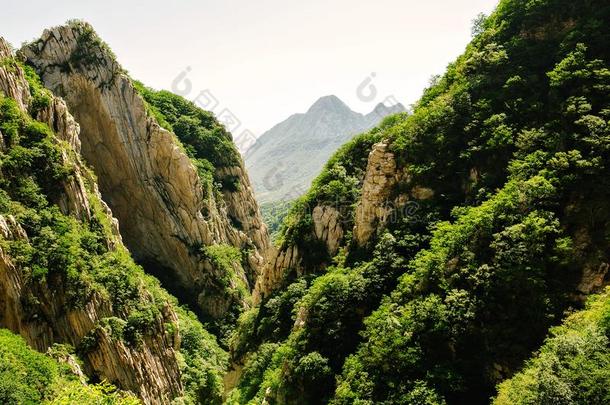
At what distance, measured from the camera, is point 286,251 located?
161 feet

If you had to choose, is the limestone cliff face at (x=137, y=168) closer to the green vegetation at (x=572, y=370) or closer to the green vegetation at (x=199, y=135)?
the green vegetation at (x=199, y=135)

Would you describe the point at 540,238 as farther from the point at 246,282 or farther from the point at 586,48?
the point at 246,282

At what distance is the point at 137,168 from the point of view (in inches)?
2717

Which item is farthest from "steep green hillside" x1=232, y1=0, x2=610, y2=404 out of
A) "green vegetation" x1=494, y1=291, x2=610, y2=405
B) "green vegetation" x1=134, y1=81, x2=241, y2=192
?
"green vegetation" x1=134, y1=81, x2=241, y2=192

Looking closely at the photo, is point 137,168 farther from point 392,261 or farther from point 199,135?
point 392,261

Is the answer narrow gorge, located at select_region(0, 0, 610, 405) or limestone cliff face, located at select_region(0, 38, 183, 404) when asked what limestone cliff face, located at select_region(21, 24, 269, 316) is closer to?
narrow gorge, located at select_region(0, 0, 610, 405)

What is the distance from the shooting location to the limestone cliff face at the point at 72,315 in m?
36.7

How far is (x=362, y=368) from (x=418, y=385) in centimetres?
453

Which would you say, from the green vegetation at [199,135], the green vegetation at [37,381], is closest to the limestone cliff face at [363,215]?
the green vegetation at [37,381]

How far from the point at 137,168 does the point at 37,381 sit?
4321cm

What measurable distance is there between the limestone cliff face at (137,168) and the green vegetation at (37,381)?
35.3 metres

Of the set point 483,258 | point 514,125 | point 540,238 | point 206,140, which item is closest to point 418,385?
point 483,258

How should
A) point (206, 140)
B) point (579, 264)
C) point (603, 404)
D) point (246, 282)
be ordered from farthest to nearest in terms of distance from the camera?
point (206, 140), point (246, 282), point (579, 264), point (603, 404)

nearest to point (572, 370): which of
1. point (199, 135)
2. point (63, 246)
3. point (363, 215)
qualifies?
point (363, 215)
